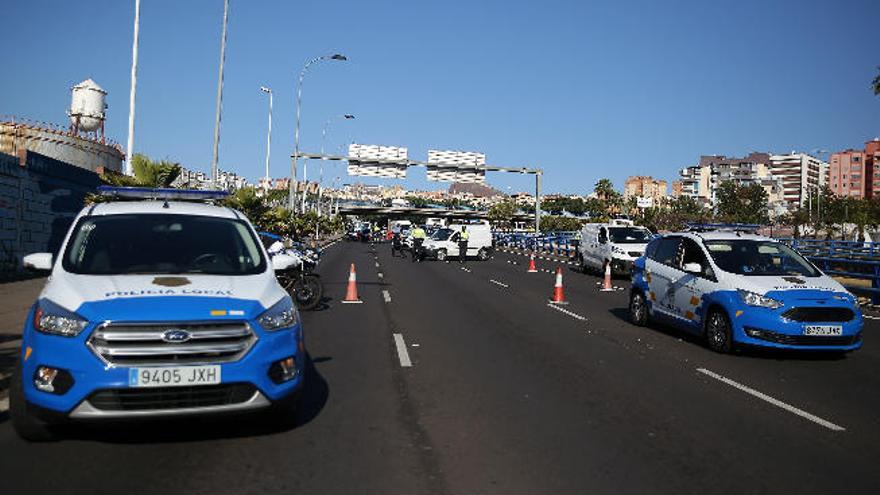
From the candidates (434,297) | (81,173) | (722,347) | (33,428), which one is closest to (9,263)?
(81,173)

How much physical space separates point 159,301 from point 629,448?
364cm

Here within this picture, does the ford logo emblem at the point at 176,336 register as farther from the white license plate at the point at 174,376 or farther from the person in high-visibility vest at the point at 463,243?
the person in high-visibility vest at the point at 463,243

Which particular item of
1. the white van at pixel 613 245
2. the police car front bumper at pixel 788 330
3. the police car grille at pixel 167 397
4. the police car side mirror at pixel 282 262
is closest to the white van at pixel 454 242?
the white van at pixel 613 245

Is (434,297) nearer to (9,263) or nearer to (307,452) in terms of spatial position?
(9,263)

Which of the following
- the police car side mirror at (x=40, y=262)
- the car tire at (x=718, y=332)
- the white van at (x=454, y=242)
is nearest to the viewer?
the police car side mirror at (x=40, y=262)

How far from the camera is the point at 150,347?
16.8ft

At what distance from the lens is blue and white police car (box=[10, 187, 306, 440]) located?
16.6 ft

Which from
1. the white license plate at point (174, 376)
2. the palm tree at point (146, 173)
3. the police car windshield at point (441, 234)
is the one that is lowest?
the white license plate at point (174, 376)

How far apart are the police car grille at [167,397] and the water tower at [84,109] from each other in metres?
55.7

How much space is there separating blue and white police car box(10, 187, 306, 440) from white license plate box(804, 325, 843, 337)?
6876 mm

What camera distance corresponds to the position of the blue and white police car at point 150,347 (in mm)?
5062

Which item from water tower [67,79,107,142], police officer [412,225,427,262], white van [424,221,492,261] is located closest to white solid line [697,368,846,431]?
police officer [412,225,427,262]

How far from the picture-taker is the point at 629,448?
229 inches

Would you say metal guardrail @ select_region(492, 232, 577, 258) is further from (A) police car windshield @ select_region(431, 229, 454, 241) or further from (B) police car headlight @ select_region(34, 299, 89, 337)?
(B) police car headlight @ select_region(34, 299, 89, 337)
